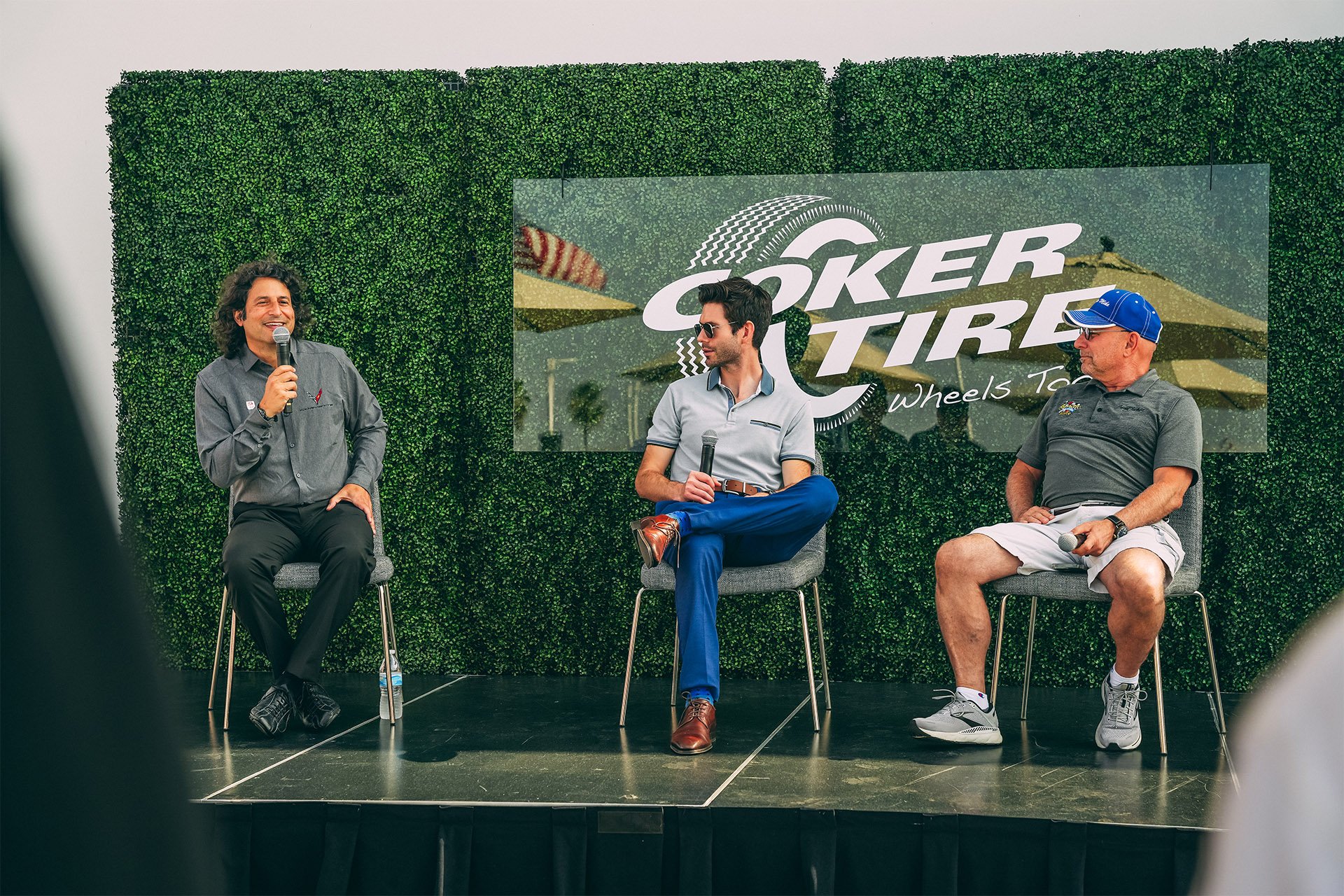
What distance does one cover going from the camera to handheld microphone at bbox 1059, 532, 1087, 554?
306 centimetres

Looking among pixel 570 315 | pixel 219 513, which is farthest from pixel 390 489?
pixel 570 315

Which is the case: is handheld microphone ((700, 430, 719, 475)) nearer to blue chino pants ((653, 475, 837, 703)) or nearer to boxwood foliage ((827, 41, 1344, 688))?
blue chino pants ((653, 475, 837, 703))

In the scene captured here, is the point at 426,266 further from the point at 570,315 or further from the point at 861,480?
the point at 861,480

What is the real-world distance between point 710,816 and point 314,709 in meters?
1.45

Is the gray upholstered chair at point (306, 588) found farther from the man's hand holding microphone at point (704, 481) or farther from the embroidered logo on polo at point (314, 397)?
the man's hand holding microphone at point (704, 481)

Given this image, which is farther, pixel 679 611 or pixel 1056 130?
pixel 1056 130

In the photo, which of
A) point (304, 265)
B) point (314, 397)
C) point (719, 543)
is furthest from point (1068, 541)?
point (304, 265)

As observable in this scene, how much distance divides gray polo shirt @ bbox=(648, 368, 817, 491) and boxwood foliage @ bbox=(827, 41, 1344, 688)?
1.87ft

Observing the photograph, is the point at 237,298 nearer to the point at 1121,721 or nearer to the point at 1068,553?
the point at 1068,553

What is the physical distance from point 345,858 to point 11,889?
240 cm

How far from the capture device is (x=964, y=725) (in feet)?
10.3

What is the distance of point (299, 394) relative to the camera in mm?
3590

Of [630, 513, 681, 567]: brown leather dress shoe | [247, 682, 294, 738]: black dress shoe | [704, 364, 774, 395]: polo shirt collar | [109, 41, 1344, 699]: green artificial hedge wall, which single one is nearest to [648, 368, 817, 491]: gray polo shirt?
[704, 364, 774, 395]: polo shirt collar

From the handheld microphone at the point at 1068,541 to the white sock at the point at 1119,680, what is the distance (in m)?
0.37
